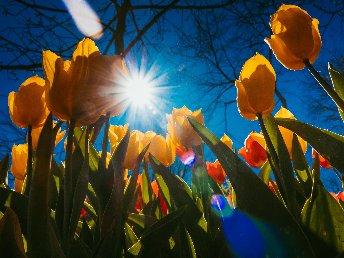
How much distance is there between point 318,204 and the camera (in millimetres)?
624

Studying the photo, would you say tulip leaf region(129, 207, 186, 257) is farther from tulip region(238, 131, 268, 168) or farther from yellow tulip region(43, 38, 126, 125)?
tulip region(238, 131, 268, 168)

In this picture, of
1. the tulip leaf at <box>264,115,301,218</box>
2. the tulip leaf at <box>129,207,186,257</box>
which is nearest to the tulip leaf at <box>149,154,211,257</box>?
the tulip leaf at <box>129,207,186,257</box>

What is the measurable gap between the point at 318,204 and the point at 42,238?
438 mm

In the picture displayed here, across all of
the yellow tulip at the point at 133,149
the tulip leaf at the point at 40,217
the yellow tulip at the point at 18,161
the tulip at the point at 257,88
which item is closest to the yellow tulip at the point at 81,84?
the tulip leaf at the point at 40,217

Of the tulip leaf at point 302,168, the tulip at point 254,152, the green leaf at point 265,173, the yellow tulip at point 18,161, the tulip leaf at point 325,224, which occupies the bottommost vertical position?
the tulip leaf at point 325,224

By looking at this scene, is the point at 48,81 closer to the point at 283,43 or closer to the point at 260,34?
the point at 283,43

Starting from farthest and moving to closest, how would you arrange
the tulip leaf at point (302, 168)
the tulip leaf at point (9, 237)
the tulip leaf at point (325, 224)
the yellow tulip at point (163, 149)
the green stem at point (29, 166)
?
the yellow tulip at point (163, 149) → the tulip leaf at point (302, 168) → the green stem at point (29, 166) → the tulip leaf at point (325, 224) → the tulip leaf at point (9, 237)

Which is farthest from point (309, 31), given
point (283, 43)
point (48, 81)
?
point (48, 81)

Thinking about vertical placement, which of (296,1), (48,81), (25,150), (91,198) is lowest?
(91,198)

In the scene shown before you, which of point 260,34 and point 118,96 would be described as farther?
point 260,34

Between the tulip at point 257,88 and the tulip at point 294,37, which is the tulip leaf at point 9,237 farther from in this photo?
the tulip at point 294,37

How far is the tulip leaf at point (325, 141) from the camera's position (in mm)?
726

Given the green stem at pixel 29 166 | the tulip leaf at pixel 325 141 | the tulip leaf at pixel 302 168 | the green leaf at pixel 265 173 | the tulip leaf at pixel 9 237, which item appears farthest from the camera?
the green leaf at pixel 265 173

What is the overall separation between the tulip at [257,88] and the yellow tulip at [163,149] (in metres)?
0.47
